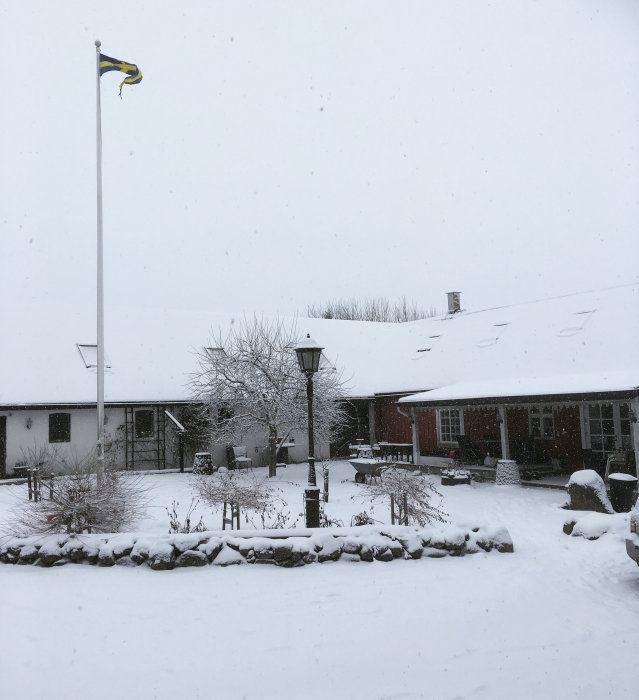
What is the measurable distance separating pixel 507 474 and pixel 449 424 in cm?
627

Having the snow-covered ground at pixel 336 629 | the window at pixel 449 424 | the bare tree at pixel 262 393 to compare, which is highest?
the bare tree at pixel 262 393

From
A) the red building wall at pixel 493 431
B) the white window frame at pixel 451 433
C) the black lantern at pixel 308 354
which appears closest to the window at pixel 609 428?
the red building wall at pixel 493 431

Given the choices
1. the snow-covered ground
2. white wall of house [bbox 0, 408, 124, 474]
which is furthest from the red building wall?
white wall of house [bbox 0, 408, 124, 474]

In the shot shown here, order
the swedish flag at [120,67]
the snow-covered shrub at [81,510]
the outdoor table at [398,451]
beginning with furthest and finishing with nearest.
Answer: the outdoor table at [398,451] < the swedish flag at [120,67] < the snow-covered shrub at [81,510]

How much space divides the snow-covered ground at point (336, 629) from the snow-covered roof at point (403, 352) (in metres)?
7.84

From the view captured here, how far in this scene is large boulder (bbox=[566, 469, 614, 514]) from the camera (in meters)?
11.8

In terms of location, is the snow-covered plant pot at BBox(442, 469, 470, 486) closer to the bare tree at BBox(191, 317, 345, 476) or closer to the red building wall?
the red building wall

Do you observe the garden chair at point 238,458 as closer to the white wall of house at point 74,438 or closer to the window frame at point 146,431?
the white wall of house at point 74,438

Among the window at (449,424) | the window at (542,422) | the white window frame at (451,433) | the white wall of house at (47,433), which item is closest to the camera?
the window at (542,422)

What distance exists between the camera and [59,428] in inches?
803

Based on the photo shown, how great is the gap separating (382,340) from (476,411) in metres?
8.49

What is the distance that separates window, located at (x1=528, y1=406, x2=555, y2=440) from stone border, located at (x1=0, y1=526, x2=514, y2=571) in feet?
36.9

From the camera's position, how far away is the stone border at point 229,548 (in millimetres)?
8516

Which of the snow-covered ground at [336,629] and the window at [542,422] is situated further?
the window at [542,422]
